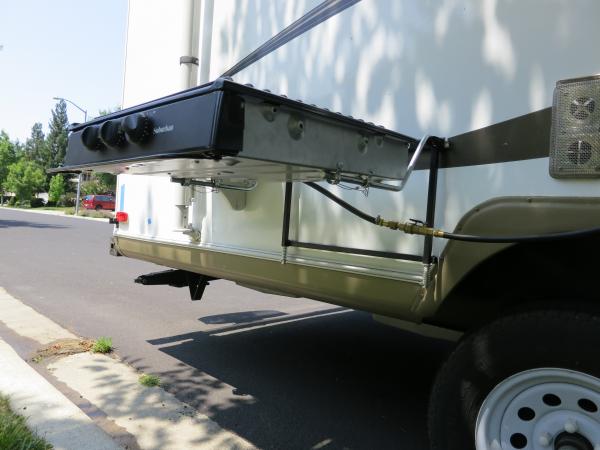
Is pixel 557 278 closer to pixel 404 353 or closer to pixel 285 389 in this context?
pixel 285 389

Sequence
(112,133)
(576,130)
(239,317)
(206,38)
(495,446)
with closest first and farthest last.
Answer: (576,130), (495,446), (112,133), (206,38), (239,317)

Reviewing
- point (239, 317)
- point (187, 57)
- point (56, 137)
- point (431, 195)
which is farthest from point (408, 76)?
point (56, 137)

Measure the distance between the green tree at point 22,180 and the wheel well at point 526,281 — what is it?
173ft

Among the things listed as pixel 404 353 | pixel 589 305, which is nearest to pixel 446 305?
pixel 589 305

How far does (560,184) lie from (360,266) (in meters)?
1.00

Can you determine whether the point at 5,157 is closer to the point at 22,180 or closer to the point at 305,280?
the point at 22,180

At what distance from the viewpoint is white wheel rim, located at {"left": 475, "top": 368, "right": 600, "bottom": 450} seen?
70.7 inches

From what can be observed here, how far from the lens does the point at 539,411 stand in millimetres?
1902

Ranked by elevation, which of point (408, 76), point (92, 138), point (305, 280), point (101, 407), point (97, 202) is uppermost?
point (408, 76)

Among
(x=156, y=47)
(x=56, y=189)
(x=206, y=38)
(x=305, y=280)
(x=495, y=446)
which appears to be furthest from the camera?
(x=56, y=189)

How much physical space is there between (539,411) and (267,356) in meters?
3.05

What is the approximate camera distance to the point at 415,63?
236cm

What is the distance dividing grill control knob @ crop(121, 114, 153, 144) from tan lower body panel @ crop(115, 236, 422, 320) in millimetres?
1174

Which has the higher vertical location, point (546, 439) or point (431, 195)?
point (431, 195)
